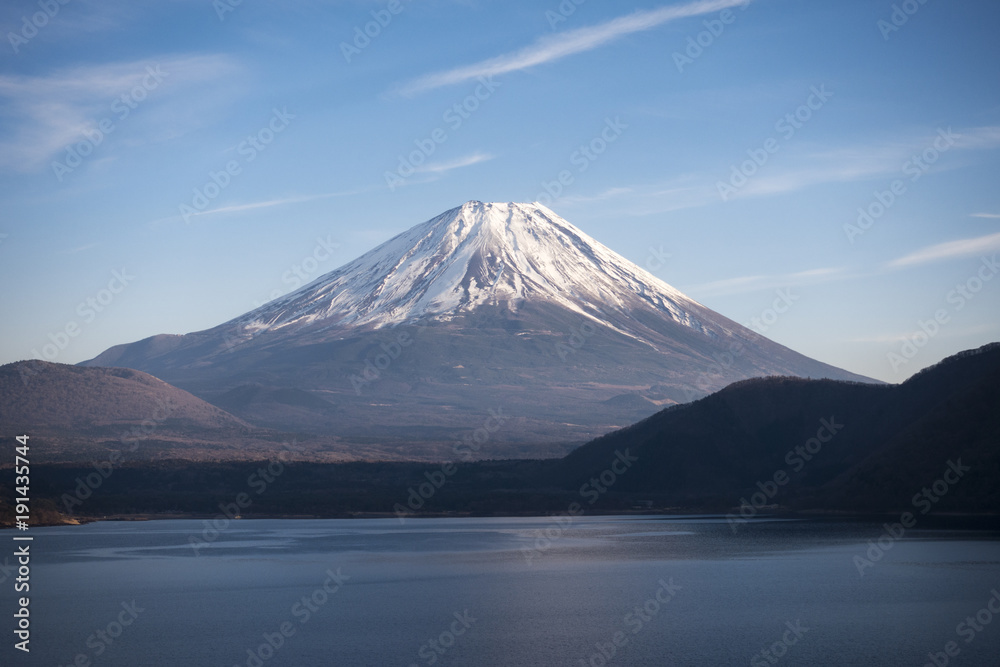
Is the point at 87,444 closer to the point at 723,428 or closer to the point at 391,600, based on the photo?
the point at 723,428

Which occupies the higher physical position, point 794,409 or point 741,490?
point 794,409

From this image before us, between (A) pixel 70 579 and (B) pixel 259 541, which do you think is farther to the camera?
(B) pixel 259 541

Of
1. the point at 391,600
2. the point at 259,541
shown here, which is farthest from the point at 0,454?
the point at 391,600

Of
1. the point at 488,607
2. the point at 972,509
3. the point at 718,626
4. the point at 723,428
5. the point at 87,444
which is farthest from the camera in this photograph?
the point at 87,444

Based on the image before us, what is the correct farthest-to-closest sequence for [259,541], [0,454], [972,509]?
[0,454], [259,541], [972,509]

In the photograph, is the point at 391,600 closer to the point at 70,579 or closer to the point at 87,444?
the point at 70,579

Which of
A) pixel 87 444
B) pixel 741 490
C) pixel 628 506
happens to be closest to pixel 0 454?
pixel 87 444
